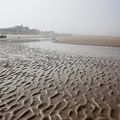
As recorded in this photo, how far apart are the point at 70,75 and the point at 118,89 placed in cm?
314

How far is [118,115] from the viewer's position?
6.36 meters

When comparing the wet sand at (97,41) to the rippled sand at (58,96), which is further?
the wet sand at (97,41)

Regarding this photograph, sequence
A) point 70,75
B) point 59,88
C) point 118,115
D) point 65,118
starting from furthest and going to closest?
point 70,75 < point 59,88 < point 118,115 < point 65,118

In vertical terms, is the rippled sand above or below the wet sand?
below

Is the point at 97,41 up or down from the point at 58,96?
up

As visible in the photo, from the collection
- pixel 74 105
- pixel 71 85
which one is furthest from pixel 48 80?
pixel 74 105

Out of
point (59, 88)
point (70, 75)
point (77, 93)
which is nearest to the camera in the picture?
point (77, 93)

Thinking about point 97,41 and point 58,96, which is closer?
point 58,96

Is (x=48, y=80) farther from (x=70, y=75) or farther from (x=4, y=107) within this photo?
(x=4, y=107)

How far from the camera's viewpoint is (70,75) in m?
11.6

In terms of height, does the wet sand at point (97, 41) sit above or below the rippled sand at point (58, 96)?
above

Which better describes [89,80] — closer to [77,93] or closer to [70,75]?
[70,75]

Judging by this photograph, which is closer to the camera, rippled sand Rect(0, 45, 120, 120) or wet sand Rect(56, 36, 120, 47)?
rippled sand Rect(0, 45, 120, 120)

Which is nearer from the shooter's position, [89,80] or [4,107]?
[4,107]
